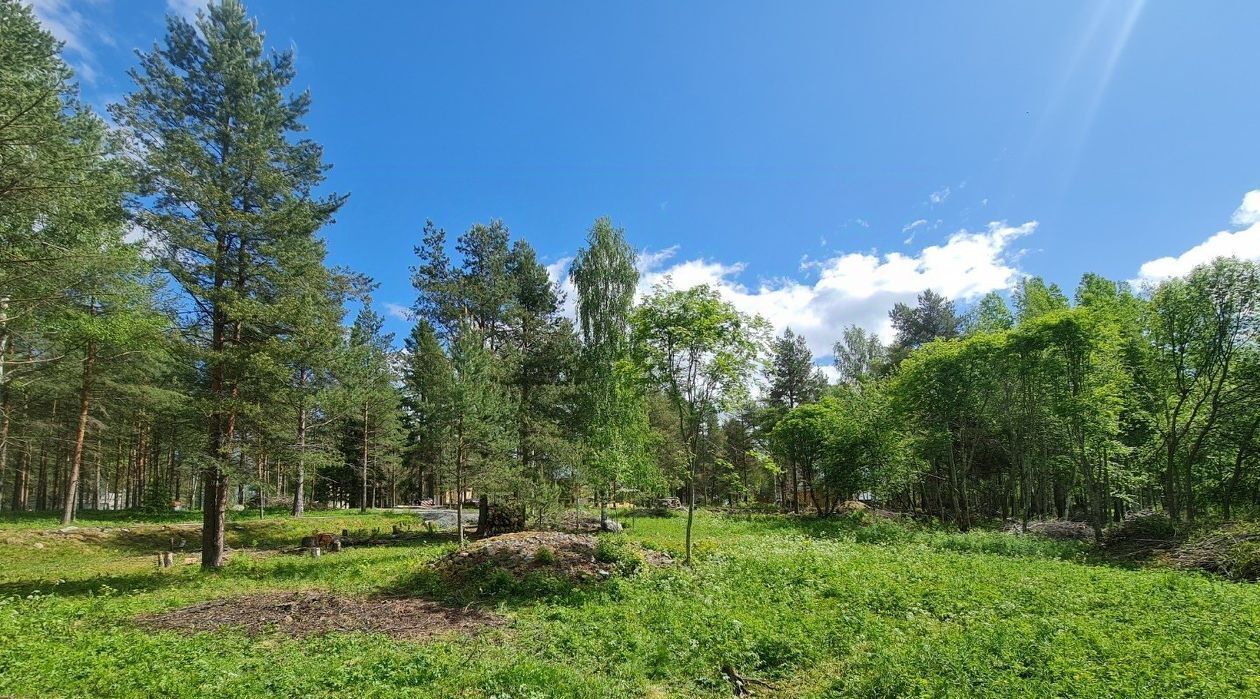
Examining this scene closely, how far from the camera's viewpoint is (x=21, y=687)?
222 inches

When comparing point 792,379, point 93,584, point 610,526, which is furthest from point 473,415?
point 792,379

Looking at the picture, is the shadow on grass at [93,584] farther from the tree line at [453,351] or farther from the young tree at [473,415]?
the young tree at [473,415]

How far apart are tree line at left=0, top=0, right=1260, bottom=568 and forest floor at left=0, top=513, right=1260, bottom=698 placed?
120 inches

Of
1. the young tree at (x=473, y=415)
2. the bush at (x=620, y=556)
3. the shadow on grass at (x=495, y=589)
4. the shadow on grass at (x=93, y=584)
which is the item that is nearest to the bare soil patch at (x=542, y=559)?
the bush at (x=620, y=556)

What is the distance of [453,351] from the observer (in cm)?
1948

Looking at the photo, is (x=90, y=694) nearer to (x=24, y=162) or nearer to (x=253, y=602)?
(x=253, y=602)

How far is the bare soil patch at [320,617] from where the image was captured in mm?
8953

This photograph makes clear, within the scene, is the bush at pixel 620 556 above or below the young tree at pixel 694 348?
below

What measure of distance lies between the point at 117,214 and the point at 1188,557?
94.5 ft

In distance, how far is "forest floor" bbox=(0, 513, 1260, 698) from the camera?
606cm

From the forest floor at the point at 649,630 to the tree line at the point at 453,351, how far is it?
9.97ft

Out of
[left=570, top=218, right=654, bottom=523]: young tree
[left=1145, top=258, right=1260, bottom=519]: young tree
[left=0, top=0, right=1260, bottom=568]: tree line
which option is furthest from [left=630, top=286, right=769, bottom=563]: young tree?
[left=1145, top=258, right=1260, bottom=519]: young tree

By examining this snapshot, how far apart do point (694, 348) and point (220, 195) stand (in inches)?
508

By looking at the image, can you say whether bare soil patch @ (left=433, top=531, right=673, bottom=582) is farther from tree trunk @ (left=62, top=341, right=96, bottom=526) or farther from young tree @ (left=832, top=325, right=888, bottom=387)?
young tree @ (left=832, top=325, right=888, bottom=387)
